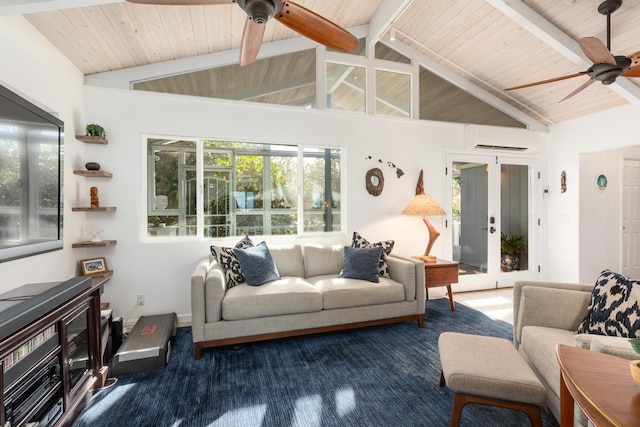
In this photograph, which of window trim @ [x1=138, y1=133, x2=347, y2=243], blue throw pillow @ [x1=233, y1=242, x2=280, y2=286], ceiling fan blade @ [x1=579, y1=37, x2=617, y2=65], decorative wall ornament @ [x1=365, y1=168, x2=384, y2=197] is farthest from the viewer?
decorative wall ornament @ [x1=365, y1=168, x2=384, y2=197]

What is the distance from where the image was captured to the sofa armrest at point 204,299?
8.05 feet

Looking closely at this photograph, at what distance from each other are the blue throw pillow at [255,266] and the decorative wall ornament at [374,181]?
1713 millimetres

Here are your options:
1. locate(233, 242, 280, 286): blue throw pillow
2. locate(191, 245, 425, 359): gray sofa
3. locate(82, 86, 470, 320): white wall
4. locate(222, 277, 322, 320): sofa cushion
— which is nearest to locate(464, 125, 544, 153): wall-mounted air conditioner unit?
locate(82, 86, 470, 320): white wall

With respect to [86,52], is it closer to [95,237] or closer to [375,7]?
[95,237]

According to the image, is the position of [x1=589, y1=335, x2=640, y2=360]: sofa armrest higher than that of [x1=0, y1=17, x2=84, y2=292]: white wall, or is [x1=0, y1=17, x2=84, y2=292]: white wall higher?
[x1=0, y1=17, x2=84, y2=292]: white wall

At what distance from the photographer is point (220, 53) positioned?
344cm

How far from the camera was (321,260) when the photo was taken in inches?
137

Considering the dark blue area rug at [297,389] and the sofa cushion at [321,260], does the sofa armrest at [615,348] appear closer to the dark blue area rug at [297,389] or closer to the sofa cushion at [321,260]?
the dark blue area rug at [297,389]

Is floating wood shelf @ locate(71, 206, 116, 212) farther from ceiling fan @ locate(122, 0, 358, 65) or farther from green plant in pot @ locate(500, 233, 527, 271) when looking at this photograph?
green plant in pot @ locate(500, 233, 527, 271)

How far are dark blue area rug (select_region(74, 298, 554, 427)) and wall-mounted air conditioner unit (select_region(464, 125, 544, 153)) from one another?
2.70 meters

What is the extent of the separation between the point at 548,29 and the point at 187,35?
3.60m

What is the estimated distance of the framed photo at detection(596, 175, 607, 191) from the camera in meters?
4.55

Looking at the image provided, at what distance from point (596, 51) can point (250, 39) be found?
2.65 meters

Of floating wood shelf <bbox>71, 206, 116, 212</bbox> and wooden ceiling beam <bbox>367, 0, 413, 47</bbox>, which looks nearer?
floating wood shelf <bbox>71, 206, 116, 212</bbox>
